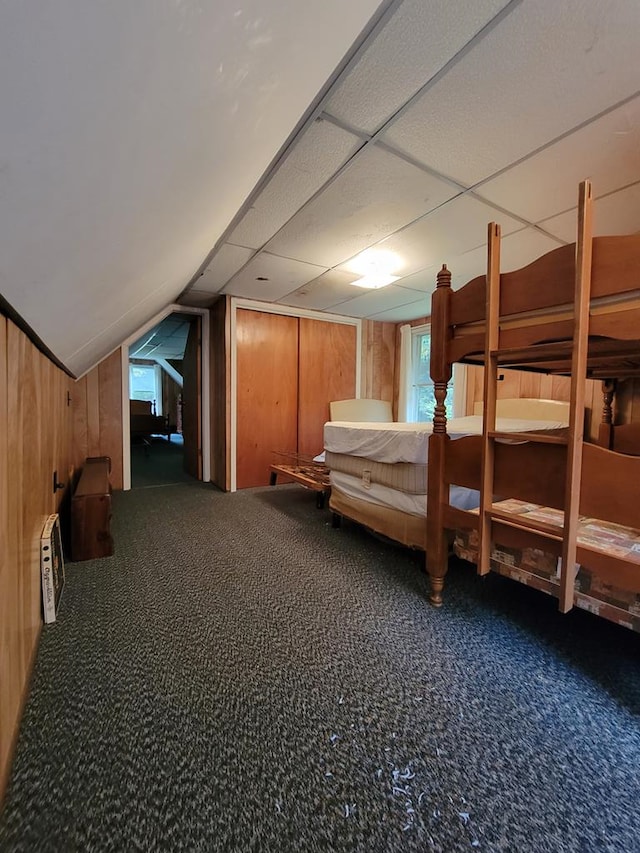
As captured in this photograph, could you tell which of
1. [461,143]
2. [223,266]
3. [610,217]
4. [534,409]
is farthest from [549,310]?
[223,266]

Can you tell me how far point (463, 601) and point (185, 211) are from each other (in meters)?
2.25

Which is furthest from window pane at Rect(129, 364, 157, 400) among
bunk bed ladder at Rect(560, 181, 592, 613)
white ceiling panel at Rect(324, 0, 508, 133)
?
bunk bed ladder at Rect(560, 181, 592, 613)

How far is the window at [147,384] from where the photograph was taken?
10.3 metres

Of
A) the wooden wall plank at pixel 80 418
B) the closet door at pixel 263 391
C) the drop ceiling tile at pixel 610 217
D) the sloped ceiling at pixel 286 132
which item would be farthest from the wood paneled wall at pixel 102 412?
the drop ceiling tile at pixel 610 217

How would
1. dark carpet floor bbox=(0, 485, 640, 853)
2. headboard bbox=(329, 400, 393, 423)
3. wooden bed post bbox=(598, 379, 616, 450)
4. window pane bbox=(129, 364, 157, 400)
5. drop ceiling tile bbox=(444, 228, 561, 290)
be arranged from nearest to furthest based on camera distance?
1. dark carpet floor bbox=(0, 485, 640, 853)
2. drop ceiling tile bbox=(444, 228, 561, 290)
3. wooden bed post bbox=(598, 379, 616, 450)
4. headboard bbox=(329, 400, 393, 423)
5. window pane bbox=(129, 364, 157, 400)

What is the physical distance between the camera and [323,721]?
3.42 feet

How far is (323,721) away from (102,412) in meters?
3.76

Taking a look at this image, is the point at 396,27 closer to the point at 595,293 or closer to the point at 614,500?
the point at 595,293

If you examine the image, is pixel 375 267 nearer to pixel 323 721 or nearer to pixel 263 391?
pixel 263 391

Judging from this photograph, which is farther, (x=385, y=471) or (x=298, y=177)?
(x=385, y=471)

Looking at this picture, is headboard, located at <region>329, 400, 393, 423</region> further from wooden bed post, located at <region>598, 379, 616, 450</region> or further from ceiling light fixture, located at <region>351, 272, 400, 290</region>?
wooden bed post, located at <region>598, 379, 616, 450</region>

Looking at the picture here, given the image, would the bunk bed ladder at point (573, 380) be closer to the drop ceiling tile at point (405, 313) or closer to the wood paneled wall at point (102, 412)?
the drop ceiling tile at point (405, 313)

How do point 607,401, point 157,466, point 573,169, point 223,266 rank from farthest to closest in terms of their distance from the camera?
point 157,466
point 223,266
point 607,401
point 573,169

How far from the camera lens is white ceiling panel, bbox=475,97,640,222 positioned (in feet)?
4.63
